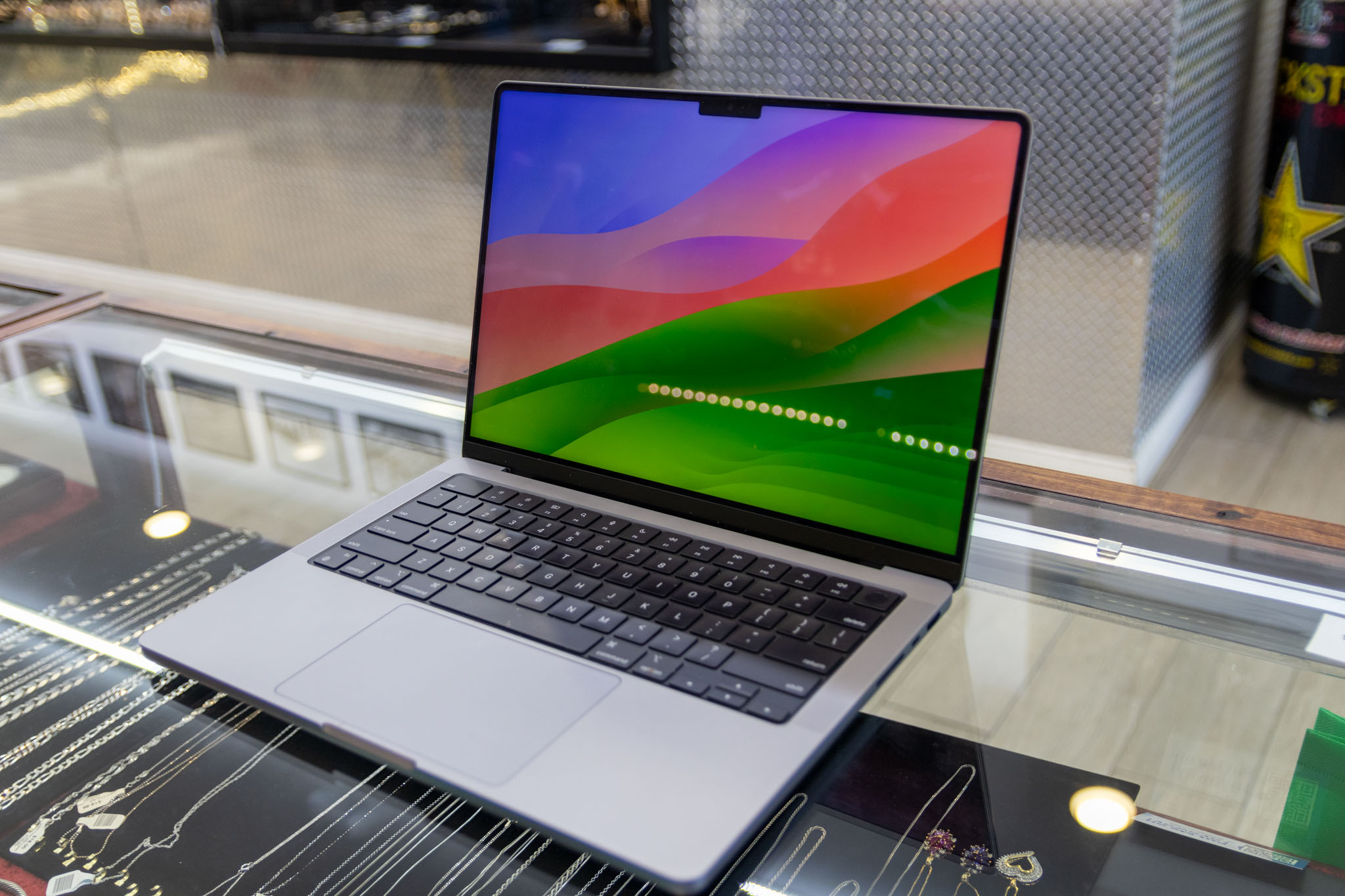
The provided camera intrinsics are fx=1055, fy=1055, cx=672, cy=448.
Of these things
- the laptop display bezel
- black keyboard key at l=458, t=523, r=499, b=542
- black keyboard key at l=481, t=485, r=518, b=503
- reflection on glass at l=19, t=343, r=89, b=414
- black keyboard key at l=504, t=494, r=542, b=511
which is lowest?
reflection on glass at l=19, t=343, r=89, b=414

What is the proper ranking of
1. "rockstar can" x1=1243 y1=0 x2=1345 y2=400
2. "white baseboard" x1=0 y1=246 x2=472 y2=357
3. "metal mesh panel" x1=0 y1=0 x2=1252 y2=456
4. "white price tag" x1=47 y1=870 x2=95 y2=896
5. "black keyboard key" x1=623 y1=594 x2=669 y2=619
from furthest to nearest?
1. "white baseboard" x1=0 y1=246 x2=472 y2=357
2. "rockstar can" x1=1243 y1=0 x2=1345 y2=400
3. "metal mesh panel" x1=0 y1=0 x2=1252 y2=456
4. "black keyboard key" x1=623 y1=594 x2=669 y2=619
5. "white price tag" x1=47 y1=870 x2=95 y2=896

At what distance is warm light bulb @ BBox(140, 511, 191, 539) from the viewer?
670 millimetres

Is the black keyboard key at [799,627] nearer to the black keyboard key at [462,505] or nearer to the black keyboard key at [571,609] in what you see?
the black keyboard key at [571,609]

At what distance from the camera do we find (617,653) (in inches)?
19.4

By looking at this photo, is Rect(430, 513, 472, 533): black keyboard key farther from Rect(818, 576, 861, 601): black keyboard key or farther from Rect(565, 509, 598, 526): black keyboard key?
Rect(818, 576, 861, 601): black keyboard key

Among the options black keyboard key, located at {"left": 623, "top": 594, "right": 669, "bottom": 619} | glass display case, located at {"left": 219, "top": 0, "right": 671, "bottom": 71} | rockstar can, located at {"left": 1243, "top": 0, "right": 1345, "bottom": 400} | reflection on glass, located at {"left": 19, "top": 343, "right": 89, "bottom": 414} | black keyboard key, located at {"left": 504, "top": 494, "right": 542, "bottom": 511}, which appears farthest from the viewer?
glass display case, located at {"left": 219, "top": 0, "right": 671, "bottom": 71}

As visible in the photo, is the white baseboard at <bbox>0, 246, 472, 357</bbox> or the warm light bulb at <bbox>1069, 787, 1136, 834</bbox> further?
the white baseboard at <bbox>0, 246, 472, 357</bbox>

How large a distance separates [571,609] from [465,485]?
6.2 inches

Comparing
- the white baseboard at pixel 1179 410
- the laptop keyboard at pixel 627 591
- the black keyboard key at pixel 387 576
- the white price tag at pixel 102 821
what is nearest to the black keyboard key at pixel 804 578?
the laptop keyboard at pixel 627 591

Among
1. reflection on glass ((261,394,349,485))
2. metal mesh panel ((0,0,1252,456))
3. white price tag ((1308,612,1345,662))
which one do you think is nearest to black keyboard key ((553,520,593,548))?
reflection on glass ((261,394,349,485))

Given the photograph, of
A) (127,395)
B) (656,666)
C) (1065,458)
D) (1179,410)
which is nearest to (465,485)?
(656,666)

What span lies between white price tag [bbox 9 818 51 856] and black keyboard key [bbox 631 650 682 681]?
0.26m

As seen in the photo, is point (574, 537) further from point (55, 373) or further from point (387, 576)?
point (55, 373)

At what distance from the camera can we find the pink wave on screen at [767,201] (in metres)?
0.54
